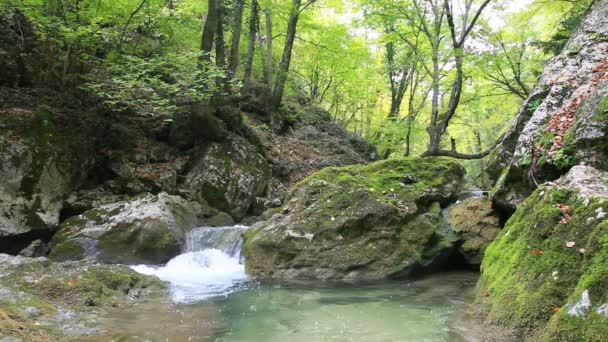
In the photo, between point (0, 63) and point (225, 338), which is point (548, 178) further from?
point (0, 63)

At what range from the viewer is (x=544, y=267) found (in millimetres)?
3951

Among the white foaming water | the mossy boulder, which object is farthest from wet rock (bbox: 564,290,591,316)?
the white foaming water

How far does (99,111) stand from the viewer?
456 inches

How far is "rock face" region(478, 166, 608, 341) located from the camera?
3.11 m

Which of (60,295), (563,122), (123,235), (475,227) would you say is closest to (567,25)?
(563,122)

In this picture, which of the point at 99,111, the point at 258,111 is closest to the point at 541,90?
the point at 99,111

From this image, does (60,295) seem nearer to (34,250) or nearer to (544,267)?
(34,250)

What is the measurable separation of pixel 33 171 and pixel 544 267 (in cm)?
1009

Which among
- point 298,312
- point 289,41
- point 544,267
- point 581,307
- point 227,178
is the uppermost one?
point 289,41

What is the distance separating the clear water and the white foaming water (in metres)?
0.02

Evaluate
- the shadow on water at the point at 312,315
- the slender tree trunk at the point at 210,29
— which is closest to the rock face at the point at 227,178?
the slender tree trunk at the point at 210,29

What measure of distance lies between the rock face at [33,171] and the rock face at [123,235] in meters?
0.74

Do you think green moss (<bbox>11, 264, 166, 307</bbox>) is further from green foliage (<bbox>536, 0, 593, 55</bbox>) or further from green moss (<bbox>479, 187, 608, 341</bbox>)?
green foliage (<bbox>536, 0, 593, 55</bbox>)

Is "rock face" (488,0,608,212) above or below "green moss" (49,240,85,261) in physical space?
above
